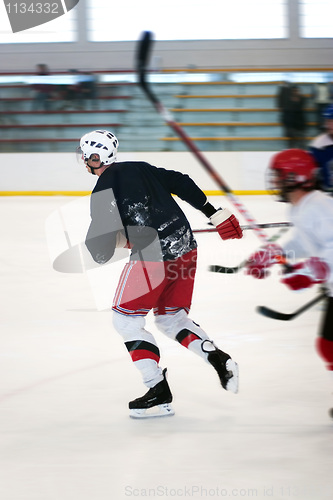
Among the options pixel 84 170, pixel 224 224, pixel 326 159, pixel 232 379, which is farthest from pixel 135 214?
pixel 84 170

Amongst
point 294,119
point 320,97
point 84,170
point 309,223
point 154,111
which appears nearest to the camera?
point 309,223

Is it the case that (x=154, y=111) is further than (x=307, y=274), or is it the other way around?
(x=154, y=111)

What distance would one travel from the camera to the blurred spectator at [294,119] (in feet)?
27.2

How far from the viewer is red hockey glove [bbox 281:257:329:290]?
204cm

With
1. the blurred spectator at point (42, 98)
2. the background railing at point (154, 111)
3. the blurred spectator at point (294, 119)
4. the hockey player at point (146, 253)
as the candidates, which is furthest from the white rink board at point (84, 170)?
the hockey player at point (146, 253)

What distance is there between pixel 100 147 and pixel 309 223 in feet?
2.28

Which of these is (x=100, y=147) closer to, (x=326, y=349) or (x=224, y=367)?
(x=224, y=367)

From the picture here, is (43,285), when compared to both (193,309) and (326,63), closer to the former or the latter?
(193,309)

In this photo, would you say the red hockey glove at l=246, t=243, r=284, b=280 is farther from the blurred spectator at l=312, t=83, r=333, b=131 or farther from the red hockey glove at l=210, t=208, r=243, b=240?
the blurred spectator at l=312, t=83, r=333, b=131

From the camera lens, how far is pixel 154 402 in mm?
2314

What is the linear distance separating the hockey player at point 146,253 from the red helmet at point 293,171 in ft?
1.17

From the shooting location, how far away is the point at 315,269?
2041mm

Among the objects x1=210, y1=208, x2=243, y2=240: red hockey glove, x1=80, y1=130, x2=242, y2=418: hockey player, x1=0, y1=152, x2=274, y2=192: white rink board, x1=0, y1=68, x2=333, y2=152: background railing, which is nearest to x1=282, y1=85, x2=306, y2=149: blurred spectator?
x1=0, y1=68, x2=333, y2=152: background railing

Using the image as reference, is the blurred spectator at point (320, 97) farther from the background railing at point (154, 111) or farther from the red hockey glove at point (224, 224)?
the red hockey glove at point (224, 224)
